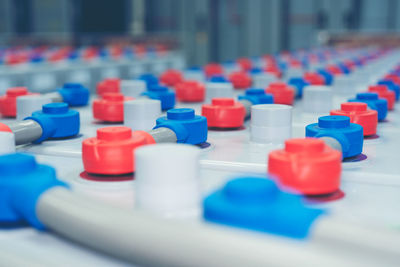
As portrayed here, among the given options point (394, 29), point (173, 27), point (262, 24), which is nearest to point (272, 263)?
point (262, 24)

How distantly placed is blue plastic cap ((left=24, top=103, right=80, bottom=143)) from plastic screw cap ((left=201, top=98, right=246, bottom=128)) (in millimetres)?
373

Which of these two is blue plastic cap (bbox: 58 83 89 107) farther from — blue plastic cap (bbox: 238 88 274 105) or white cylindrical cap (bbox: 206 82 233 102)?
blue plastic cap (bbox: 238 88 274 105)

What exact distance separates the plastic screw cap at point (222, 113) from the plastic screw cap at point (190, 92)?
0.65 metres

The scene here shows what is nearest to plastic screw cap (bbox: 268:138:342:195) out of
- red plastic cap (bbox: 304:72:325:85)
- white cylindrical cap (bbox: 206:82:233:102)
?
white cylindrical cap (bbox: 206:82:233:102)

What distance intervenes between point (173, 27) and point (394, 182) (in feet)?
43.6

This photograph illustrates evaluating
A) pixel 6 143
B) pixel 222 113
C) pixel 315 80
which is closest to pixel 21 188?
pixel 6 143

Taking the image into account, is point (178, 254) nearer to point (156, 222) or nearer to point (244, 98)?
point (156, 222)

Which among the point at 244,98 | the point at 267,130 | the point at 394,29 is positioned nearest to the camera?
the point at 267,130

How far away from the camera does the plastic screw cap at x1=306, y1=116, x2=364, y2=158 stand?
105cm

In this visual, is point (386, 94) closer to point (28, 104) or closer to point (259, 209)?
point (28, 104)

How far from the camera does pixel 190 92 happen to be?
2.11 m

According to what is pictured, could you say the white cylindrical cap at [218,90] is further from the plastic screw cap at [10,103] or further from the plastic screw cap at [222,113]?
the plastic screw cap at [10,103]

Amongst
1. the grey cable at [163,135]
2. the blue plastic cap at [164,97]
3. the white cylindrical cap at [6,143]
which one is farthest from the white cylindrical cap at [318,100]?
the white cylindrical cap at [6,143]

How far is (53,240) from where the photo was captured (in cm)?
71
